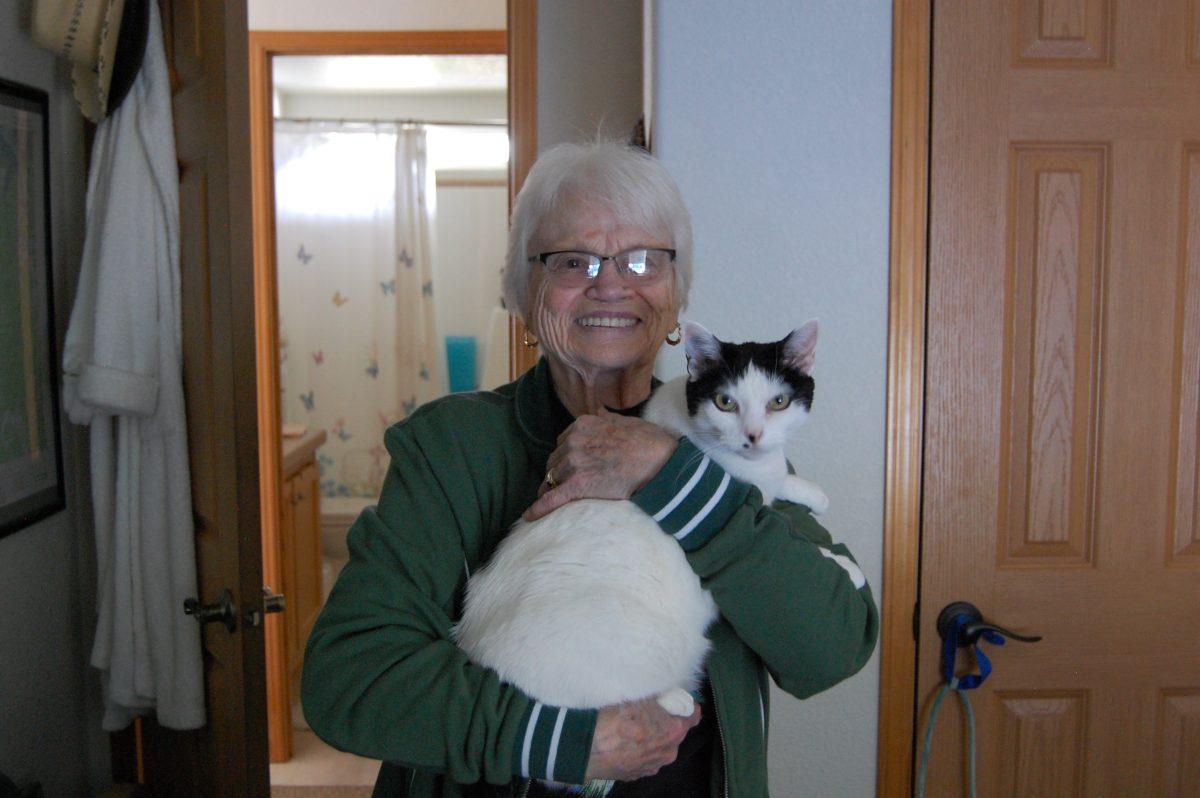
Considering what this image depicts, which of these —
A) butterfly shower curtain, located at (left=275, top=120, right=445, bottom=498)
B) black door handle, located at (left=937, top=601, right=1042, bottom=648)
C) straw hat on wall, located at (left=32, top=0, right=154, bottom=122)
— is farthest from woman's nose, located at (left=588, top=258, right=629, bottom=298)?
butterfly shower curtain, located at (left=275, top=120, right=445, bottom=498)

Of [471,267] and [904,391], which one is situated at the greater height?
[471,267]

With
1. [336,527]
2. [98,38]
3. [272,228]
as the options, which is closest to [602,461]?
[98,38]

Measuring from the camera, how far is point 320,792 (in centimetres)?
285

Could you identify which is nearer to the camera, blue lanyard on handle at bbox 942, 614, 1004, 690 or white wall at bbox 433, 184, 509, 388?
blue lanyard on handle at bbox 942, 614, 1004, 690

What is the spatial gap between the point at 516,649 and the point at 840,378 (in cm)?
96

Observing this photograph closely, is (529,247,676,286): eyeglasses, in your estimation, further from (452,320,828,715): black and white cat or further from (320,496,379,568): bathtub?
Answer: (320,496,379,568): bathtub

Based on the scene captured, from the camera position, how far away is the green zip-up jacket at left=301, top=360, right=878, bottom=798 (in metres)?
0.84

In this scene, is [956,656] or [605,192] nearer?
[605,192]

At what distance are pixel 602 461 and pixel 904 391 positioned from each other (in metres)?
0.87

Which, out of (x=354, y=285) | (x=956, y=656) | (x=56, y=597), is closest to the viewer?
(x=956, y=656)

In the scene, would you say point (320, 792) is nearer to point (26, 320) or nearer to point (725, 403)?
point (26, 320)

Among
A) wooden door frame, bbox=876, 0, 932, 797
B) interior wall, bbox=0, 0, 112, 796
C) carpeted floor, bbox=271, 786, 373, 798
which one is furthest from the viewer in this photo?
carpeted floor, bbox=271, 786, 373, 798

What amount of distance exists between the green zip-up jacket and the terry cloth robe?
0.87m

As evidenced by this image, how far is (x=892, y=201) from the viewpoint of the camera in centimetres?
158
